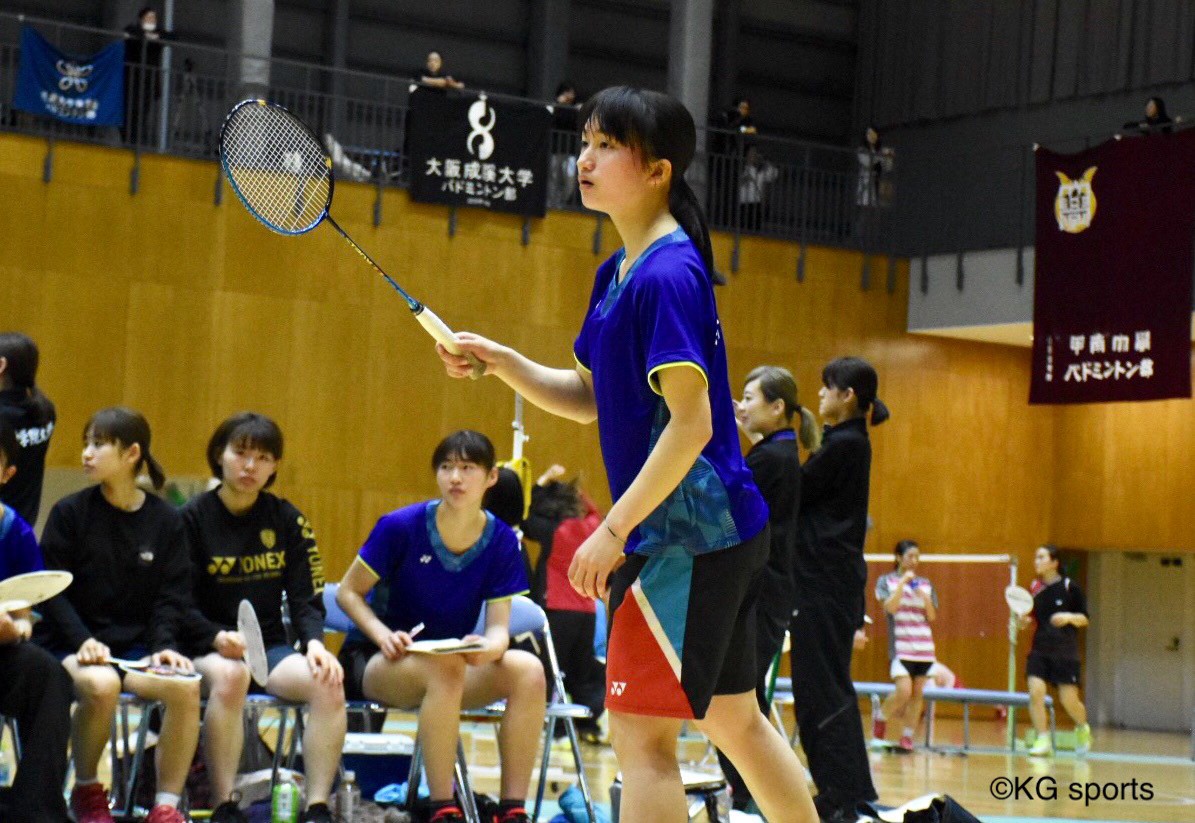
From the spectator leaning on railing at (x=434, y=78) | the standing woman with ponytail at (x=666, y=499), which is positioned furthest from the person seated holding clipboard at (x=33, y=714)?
the spectator leaning on railing at (x=434, y=78)

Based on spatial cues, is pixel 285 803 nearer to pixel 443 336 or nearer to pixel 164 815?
pixel 164 815

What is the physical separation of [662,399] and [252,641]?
2662 millimetres

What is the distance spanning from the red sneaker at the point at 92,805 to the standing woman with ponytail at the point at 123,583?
11 centimetres

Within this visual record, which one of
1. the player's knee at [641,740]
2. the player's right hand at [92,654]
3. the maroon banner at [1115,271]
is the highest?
the maroon banner at [1115,271]

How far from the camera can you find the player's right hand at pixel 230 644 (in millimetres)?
5609

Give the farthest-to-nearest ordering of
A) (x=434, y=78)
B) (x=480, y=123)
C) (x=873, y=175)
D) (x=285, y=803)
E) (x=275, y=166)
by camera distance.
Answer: (x=873, y=175) < (x=434, y=78) < (x=480, y=123) < (x=285, y=803) < (x=275, y=166)

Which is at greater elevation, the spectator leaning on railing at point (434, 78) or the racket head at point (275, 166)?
the spectator leaning on railing at point (434, 78)

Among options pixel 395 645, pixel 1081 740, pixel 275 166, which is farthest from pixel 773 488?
pixel 1081 740

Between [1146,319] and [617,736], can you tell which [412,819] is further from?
[1146,319]

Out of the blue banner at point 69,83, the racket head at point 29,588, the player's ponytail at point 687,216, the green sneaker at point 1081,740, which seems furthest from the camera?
the green sneaker at point 1081,740

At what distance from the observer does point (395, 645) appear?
574 cm

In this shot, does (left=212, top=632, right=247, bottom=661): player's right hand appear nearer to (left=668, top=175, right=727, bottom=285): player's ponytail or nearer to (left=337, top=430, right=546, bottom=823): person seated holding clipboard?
(left=337, top=430, right=546, bottom=823): person seated holding clipboard

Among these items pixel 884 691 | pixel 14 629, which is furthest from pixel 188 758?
pixel 884 691

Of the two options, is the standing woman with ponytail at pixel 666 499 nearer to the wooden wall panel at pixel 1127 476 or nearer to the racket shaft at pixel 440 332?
the racket shaft at pixel 440 332
